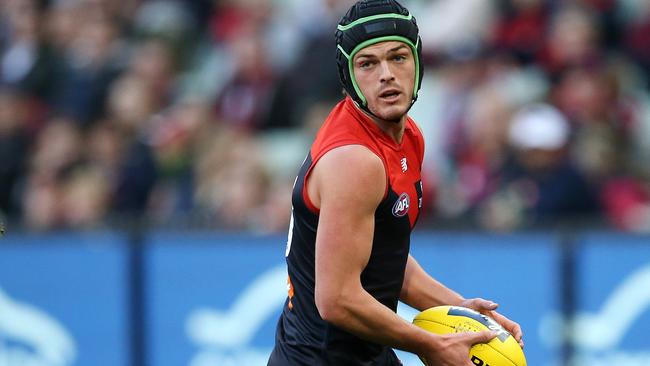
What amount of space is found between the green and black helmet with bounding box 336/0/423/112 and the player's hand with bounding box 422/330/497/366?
983 millimetres

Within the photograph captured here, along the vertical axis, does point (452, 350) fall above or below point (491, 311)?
below

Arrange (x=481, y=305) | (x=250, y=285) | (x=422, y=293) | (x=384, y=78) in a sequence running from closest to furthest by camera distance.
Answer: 1. (x=384, y=78)
2. (x=481, y=305)
3. (x=422, y=293)
4. (x=250, y=285)

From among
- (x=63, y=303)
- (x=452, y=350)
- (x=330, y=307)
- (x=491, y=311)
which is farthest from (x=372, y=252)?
(x=63, y=303)

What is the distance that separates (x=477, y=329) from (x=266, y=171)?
507 cm

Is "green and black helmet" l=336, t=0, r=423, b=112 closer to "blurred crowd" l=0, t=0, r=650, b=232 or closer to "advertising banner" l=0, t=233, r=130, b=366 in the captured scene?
"blurred crowd" l=0, t=0, r=650, b=232

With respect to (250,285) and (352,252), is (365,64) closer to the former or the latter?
(352,252)

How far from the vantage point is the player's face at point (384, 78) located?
16.2 ft

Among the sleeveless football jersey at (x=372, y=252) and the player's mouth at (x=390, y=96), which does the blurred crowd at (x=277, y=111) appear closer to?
the sleeveless football jersey at (x=372, y=252)

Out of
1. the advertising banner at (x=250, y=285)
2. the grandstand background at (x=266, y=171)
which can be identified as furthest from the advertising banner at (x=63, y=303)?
the advertising banner at (x=250, y=285)

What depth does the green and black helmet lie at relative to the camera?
495cm

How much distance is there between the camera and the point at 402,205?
502 cm

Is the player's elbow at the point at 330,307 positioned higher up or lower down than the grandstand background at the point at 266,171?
lower down

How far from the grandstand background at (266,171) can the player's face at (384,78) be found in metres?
3.89

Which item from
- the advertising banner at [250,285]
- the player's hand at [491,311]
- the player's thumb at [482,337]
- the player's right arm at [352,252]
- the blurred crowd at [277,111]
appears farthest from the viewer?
the blurred crowd at [277,111]
